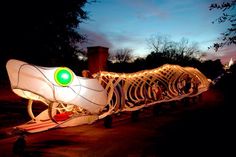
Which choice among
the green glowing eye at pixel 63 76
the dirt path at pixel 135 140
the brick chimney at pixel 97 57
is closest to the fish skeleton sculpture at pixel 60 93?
the green glowing eye at pixel 63 76

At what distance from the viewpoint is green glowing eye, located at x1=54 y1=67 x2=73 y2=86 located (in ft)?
22.7

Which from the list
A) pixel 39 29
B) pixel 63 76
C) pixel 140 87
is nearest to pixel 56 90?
pixel 63 76

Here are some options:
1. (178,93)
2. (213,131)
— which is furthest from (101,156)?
(178,93)

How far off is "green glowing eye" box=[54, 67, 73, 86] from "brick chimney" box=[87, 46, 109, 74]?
490cm

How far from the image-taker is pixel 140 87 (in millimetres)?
11992

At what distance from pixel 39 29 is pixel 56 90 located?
3876 millimetres

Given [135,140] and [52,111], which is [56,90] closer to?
[52,111]

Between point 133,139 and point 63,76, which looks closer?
point 63,76

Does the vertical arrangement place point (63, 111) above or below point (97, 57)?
below

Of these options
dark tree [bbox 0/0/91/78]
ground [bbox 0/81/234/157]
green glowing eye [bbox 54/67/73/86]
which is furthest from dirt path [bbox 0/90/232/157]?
dark tree [bbox 0/0/91/78]

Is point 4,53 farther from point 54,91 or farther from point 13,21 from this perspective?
point 54,91

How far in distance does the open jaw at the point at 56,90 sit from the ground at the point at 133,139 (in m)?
0.50

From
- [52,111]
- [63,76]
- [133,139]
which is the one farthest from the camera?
[52,111]

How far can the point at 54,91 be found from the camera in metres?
6.76
